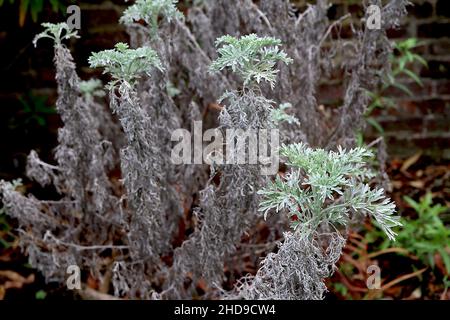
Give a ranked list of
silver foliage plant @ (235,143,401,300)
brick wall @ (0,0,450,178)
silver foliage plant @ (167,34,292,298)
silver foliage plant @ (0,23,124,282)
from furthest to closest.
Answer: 1. brick wall @ (0,0,450,178)
2. silver foliage plant @ (0,23,124,282)
3. silver foliage plant @ (167,34,292,298)
4. silver foliage plant @ (235,143,401,300)

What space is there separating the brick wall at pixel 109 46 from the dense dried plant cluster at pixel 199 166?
2.75 feet

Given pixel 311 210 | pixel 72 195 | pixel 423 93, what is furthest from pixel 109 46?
pixel 311 210

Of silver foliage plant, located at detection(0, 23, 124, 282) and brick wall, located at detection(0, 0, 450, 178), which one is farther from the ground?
brick wall, located at detection(0, 0, 450, 178)

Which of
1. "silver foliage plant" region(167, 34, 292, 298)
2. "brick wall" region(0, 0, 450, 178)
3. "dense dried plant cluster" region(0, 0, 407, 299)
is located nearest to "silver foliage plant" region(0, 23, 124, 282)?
"dense dried plant cluster" region(0, 0, 407, 299)

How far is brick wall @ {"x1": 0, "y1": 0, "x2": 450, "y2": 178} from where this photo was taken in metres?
3.19

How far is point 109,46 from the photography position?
3221 mm

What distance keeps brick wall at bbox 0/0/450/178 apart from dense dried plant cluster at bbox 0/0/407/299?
33.0 inches

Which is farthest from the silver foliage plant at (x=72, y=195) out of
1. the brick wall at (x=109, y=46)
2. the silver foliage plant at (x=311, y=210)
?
the brick wall at (x=109, y=46)

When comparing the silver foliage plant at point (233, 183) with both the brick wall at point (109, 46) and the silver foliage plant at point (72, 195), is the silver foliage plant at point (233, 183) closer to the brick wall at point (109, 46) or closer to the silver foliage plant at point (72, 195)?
the silver foliage plant at point (72, 195)

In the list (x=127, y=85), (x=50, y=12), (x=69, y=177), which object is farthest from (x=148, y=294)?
(x=50, y=12)

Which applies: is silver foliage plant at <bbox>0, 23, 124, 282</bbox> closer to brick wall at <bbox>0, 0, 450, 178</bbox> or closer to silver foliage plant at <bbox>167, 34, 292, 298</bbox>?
silver foliage plant at <bbox>167, 34, 292, 298</bbox>

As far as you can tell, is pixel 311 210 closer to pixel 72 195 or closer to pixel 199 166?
pixel 199 166

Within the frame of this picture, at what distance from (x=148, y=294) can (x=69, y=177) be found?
0.47 meters

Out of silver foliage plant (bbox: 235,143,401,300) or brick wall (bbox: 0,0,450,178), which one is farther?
brick wall (bbox: 0,0,450,178)
